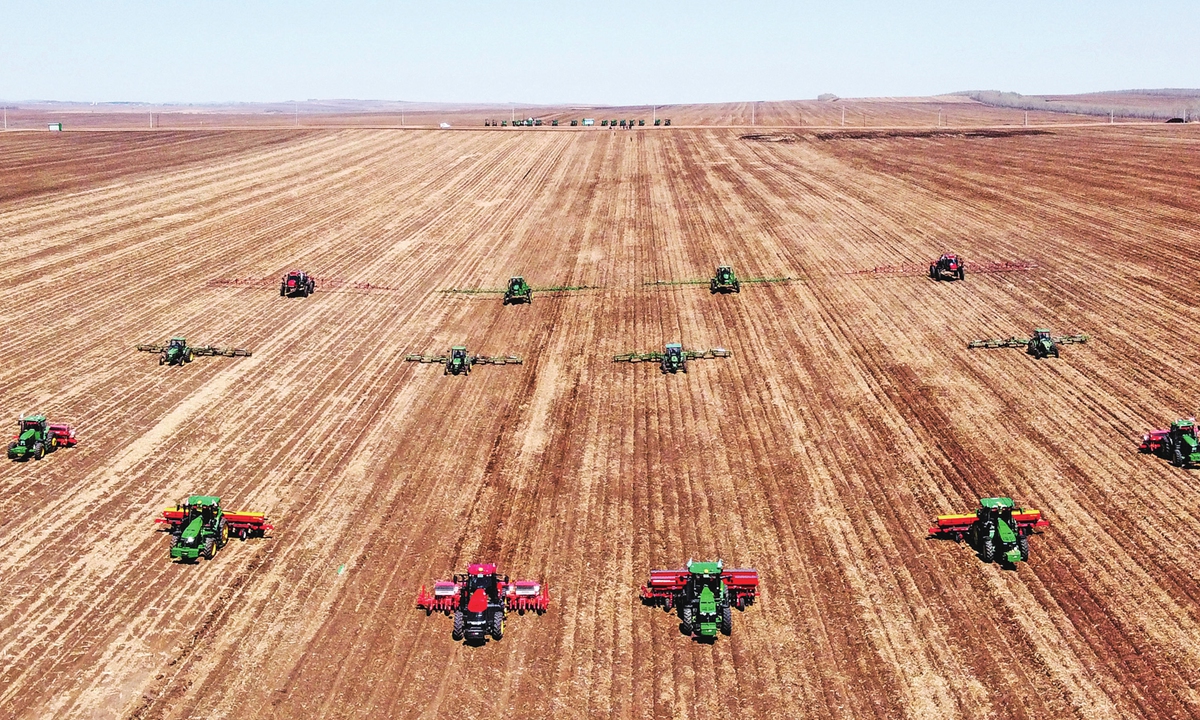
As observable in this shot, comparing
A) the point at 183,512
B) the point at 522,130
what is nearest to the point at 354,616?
the point at 183,512

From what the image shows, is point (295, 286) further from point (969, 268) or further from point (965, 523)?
point (969, 268)

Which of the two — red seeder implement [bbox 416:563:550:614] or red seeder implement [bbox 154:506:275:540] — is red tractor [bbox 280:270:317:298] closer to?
red seeder implement [bbox 154:506:275:540]

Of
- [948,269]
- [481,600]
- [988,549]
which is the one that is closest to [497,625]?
[481,600]

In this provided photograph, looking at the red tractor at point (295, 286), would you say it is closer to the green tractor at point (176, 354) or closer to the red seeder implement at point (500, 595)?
the green tractor at point (176, 354)

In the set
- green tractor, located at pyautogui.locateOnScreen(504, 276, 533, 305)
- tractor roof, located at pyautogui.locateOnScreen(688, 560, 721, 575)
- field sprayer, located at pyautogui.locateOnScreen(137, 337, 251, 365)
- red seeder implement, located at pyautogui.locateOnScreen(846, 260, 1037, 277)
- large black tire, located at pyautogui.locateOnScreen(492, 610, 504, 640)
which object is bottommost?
large black tire, located at pyautogui.locateOnScreen(492, 610, 504, 640)

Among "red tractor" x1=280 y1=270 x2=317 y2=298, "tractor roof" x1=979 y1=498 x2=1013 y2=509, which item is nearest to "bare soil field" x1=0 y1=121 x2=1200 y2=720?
"red tractor" x1=280 y1=270 x2=317 y2=298

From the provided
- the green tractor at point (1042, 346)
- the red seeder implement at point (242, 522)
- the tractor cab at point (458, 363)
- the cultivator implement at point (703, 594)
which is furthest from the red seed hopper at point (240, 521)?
the green tractor at point (1042, 346)
